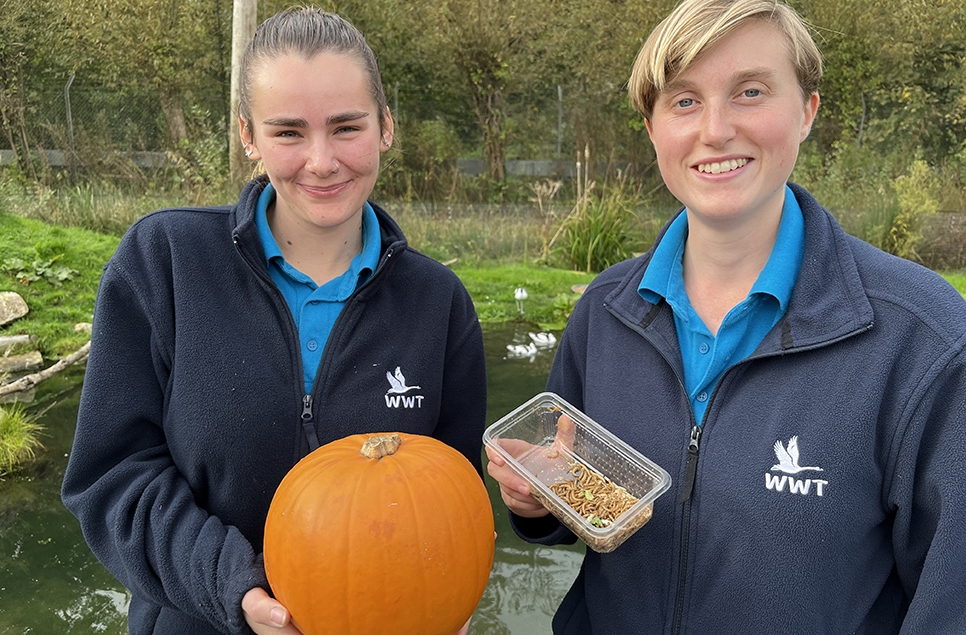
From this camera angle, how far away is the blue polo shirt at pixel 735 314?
5.63 feet

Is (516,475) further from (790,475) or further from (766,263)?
(766,263)

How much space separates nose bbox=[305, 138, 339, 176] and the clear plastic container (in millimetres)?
734

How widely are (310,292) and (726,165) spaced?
3.43ft

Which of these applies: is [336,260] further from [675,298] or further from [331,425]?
[675,298]

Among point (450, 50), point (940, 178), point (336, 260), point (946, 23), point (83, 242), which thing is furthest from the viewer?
point (450, 50)

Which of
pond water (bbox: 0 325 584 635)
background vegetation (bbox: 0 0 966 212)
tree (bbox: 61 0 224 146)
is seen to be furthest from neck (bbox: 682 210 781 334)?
tree (bbox: 61 0 224 146)

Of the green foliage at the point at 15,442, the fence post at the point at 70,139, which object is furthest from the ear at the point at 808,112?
the fence post at the point at 70,139

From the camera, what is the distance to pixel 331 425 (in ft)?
6.13

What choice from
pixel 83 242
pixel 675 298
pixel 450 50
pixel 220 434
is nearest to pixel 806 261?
pixel 675 298

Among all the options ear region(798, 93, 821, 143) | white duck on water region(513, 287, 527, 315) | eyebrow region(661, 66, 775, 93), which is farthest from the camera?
white duck on water region(513, 287, 527, 315)

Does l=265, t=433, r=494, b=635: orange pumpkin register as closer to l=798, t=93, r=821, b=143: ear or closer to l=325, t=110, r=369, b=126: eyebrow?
l=325, t=110, r=369, b=126: eyebrow

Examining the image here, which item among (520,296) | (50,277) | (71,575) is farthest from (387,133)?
(50,277)

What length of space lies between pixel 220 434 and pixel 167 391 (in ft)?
0.55

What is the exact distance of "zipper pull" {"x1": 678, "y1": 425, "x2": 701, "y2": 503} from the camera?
1.68m
